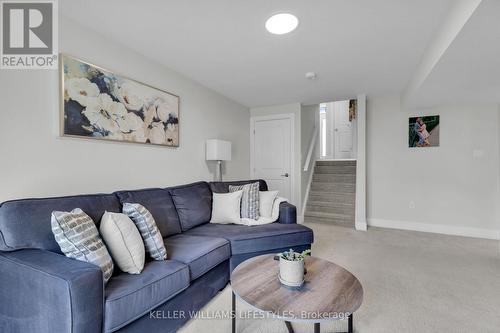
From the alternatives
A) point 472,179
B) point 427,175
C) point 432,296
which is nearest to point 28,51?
point 432,296

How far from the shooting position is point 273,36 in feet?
7.10

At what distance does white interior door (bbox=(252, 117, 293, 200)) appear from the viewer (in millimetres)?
4484

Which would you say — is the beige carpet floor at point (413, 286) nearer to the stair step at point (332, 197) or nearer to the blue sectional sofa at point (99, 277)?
the blue sectional sofa at point (99, 277)

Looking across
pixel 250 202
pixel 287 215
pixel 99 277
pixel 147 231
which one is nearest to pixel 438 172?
pixel 287 215

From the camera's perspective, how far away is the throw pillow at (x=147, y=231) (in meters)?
1.62

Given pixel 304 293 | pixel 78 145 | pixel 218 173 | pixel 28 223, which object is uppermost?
pixel 78 145

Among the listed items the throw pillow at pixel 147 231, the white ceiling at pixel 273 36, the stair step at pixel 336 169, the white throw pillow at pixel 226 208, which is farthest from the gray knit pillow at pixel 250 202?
the stair step at pixel 336 169

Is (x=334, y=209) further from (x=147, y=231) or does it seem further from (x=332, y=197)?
(x=147, y=231)

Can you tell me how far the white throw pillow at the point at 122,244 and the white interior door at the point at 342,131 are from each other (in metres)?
6.28

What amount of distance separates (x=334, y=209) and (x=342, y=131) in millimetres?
3086

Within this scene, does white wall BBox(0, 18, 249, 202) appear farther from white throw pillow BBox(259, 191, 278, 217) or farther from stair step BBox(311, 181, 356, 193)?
stair step BBox(311, 181, 356, 193)

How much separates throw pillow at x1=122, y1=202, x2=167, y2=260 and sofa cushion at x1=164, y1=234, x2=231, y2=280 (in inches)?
4.4

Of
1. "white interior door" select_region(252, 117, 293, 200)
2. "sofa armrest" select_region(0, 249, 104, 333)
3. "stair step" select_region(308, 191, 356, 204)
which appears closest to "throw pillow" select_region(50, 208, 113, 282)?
"sofa armrest" select_region(0, 249, 104, 333)

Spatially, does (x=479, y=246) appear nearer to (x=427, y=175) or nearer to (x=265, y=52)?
(x=427, y=175)
